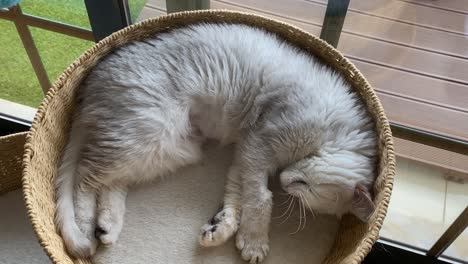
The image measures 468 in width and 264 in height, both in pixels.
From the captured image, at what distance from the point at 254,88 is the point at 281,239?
454 millimetres

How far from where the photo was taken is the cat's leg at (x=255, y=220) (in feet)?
4.33

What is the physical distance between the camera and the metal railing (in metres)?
1.68

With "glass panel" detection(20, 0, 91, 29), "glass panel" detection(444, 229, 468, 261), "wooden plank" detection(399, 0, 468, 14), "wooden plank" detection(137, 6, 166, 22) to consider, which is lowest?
"glass panel" detection(444, 229, 468, 261)

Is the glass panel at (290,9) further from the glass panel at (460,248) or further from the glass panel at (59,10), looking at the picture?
the glass panel at (460,248)

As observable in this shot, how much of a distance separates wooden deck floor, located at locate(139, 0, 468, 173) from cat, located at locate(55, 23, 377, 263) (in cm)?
38

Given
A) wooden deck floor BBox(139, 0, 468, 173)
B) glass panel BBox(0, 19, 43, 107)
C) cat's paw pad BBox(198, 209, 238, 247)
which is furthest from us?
glass panel BBox(0, 19, 43, 107)

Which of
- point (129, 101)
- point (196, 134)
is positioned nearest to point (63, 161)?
point (129, 101)

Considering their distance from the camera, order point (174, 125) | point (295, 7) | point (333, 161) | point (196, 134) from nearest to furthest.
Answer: point (333, 161), point (174, 125), point (196, 134), point (295, 7)

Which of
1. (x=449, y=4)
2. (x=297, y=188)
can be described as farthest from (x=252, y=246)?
(x=449, y=4)

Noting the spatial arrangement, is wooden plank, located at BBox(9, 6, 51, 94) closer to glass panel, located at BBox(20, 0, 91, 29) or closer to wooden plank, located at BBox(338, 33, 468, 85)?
glass panel, located at BBox(20, 0, 91, 29)

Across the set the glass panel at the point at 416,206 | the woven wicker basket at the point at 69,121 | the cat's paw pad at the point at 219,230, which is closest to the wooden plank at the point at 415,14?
the woven wicker basket at the point at 69,121

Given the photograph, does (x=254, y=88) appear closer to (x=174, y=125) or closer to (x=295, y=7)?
(x=174, y=125)

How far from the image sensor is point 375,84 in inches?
73.7

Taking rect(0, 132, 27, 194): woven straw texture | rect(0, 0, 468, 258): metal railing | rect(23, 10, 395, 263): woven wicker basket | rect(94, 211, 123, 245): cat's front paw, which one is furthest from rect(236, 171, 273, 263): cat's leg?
rect(0, 132, 27, 194): woven straw texture
